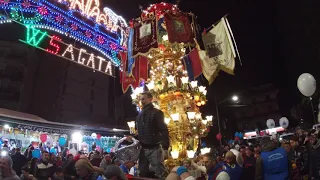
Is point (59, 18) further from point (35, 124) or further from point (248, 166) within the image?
point (248, 166)

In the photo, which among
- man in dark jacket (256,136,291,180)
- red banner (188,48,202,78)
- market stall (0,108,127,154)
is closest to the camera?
man in dark jacket (256,136,291,180)

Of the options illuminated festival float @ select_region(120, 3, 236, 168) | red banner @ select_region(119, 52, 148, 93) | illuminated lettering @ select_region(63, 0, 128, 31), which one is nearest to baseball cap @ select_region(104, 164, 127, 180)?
illuminated festival float @ select_region(120, 3, 236, 168)

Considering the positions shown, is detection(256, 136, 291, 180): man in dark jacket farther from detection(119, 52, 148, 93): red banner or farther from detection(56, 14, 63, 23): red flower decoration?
detection(56, 14, 63, 23): red flower decoration

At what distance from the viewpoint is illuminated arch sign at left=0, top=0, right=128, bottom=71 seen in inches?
512

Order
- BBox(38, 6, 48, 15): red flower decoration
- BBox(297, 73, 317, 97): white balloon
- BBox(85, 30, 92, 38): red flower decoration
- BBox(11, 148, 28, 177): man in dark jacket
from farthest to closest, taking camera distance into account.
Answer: BBox(85, 30, 92, 38): red flower decoration → BBox(38, 6, 48, 15): red flower decoration → BBox(297, 73, 317, 97): white balloon → BBox(11, 148, 28, 177): man in dark jacket

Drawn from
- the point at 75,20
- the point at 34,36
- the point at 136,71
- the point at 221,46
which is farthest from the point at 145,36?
the point at 34,36

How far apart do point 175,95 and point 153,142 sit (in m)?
7.69

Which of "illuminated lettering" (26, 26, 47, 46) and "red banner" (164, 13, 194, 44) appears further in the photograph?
"red banner" (164, 13, 194, 44)

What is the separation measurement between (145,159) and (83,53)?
10891 mm

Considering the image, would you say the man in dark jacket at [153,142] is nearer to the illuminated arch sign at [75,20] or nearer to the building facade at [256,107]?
the illuminated arch sign at [75,20]

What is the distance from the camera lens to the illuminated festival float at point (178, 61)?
12883mm

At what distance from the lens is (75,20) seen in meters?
15.9

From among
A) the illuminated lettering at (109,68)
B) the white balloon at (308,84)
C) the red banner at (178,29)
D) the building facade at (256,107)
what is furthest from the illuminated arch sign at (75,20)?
the building facade at (256,107)

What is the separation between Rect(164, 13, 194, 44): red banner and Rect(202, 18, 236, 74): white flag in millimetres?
998
